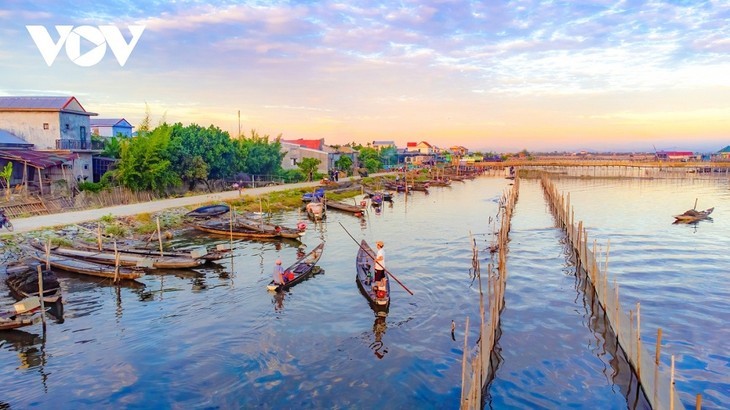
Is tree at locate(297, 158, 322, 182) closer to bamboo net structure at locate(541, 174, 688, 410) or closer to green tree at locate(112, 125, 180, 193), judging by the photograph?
green tree at locate(112, 125, 180, 193)

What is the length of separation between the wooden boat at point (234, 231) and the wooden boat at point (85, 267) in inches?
367

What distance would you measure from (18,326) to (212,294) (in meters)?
6.36

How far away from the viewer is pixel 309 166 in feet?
206

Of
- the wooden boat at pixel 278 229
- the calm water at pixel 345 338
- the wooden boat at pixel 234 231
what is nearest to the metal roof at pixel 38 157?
the wooden boat at pixel 234 231

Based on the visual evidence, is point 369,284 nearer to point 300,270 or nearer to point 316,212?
point 300,270

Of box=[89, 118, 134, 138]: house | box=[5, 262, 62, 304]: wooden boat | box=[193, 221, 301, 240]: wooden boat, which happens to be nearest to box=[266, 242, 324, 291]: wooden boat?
box=[5, 262, 62, 304]: wooden boat

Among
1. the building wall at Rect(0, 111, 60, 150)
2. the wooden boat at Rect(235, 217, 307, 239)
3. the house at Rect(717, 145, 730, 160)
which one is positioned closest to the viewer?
the wooden boat at Rect(235, 217, 307, 239)

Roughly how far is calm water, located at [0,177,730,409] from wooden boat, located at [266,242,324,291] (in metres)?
0.43

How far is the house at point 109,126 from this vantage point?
6354 centimetres

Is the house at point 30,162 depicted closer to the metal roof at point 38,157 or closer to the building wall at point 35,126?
the metal roof at point 38,157

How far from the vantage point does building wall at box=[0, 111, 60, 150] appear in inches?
1529

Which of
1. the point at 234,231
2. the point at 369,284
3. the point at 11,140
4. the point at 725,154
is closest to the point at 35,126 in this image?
the point at 11,140

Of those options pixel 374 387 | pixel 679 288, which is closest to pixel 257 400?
pixel 374 387

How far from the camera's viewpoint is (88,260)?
2278cm
